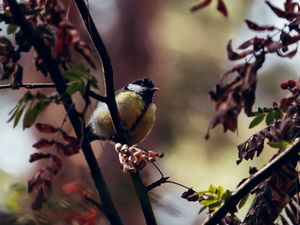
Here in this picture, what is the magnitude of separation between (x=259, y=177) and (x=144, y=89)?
320cm

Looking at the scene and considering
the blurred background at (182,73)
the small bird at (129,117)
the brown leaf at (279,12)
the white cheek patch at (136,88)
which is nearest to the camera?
the brown leaf at (279,12)

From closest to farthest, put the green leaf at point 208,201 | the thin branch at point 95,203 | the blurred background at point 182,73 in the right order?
1. the thin branch at point 95,203
2. the green leaf at point 208,201
3. the blurred background at point 182,73

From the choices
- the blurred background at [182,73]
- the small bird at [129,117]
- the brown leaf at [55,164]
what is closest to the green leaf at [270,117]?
the brown leaf at [55,164]

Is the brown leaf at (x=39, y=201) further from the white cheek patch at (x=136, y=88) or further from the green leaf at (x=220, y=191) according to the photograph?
the white cheek patch at (x=136, y=88)

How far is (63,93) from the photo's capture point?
165cm

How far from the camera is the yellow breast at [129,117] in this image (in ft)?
13.5

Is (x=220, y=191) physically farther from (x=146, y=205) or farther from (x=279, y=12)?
(x=279, y=12)

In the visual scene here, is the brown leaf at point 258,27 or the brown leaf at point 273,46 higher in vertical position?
the brown leaf at point 258,27

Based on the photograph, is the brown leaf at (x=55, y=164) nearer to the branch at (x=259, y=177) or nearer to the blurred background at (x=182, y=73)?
the branch at (x=259, y=177)

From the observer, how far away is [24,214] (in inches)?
67.1

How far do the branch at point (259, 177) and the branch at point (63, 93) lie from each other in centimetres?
28

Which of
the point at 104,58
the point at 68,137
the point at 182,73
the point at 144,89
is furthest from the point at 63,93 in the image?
the point at 182,73

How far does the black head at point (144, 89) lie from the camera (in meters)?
4.61

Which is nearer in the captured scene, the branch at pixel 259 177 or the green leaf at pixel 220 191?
the branch at pixel 259 177
